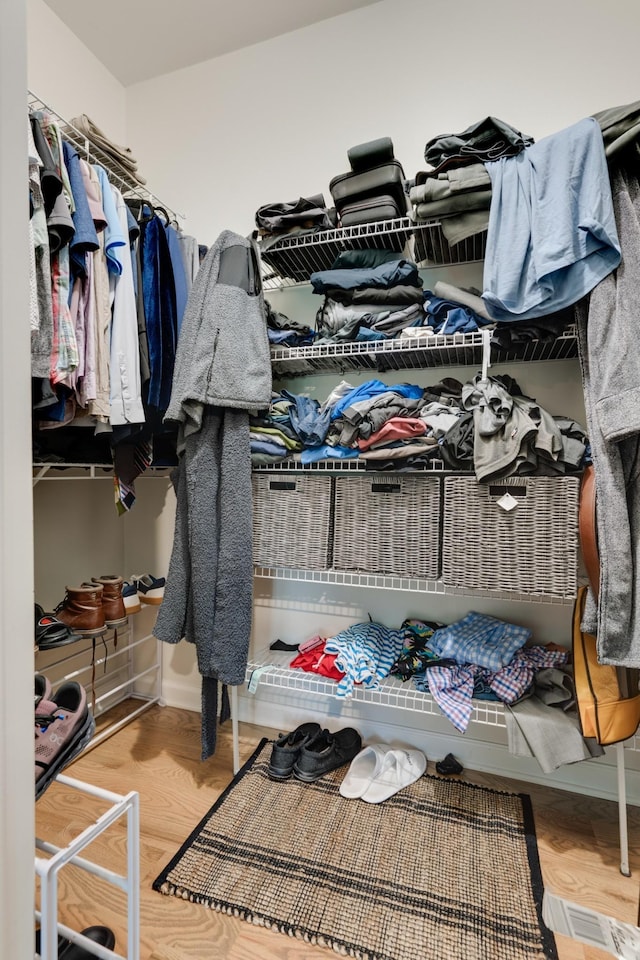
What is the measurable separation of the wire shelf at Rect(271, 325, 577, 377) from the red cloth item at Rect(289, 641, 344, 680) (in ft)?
3.30

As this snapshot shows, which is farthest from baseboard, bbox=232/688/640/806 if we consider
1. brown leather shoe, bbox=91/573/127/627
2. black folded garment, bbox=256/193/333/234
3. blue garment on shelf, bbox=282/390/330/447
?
black folded garment, bbox=256/193/333/234

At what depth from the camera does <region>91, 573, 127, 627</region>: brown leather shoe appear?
68.7 inches

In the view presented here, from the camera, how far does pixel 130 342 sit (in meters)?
1.50

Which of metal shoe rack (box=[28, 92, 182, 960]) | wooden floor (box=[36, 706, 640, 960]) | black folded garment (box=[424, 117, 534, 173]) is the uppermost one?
black folded garment (box=[424, 117, 534, 173])

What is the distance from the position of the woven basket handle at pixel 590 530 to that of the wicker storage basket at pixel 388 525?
1.24 feet

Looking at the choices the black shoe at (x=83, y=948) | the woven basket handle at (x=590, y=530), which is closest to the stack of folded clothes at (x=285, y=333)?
the woven basket handle at (x=590, y=530)

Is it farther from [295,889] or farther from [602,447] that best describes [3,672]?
[602,447]

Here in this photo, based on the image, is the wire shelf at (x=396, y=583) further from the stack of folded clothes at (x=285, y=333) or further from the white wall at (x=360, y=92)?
the white wall at (x=360, y=92)

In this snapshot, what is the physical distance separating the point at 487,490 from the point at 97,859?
1428mm

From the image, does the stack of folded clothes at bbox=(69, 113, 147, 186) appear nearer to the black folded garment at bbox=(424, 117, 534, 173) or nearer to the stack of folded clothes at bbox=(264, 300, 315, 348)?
the stack of folded clothes at bbox=(264, 300, 315, 348)

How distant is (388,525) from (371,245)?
94 centimetres

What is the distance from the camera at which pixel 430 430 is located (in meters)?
1.40

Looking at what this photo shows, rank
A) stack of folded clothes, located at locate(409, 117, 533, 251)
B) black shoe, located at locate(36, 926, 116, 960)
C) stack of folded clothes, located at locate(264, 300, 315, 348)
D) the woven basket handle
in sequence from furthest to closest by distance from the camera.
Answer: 1. stack of folded clothes, located at locate(264, 300, 315, 348)
2. stack of folded clothes, located at locate(409, 117, 533, 251)
3. the woven basket handle
4. black shoe, located at locate(36, 926, 116, 960)

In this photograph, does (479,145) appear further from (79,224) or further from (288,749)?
(288,749)
